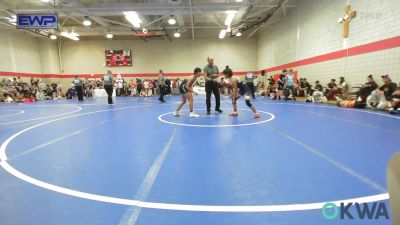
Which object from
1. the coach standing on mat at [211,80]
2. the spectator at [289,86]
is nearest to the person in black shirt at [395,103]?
the coach standing on mat at [211,80]

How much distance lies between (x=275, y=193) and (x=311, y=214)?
44 cm

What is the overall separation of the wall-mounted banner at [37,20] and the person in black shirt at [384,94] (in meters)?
14.1

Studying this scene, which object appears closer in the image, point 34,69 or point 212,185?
point 212,185

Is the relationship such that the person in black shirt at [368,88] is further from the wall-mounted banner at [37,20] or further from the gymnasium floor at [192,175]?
the wall-mounted banner at [37,20]

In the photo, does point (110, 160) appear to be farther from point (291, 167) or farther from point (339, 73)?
point (339, 73)

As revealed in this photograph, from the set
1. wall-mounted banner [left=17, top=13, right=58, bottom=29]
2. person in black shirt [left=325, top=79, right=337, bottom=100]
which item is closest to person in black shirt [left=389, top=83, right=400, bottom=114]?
person in black shirt [left=325, top=79, right=337, bottom=100]

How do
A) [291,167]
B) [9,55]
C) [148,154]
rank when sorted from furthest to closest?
[9,55] < [148,154] < [291,167]

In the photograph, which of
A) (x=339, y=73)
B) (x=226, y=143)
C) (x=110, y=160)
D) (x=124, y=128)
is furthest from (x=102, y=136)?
(x=339, y=73)

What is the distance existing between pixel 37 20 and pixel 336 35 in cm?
1460

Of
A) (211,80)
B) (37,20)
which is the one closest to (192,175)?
(211,80)

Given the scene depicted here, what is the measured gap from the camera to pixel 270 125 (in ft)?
19.4

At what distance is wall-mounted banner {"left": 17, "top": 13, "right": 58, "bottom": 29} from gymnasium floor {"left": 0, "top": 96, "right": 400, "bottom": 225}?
8501 mm

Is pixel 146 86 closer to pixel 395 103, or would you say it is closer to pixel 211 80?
pixel 211 80

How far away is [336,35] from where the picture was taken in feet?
38.1
